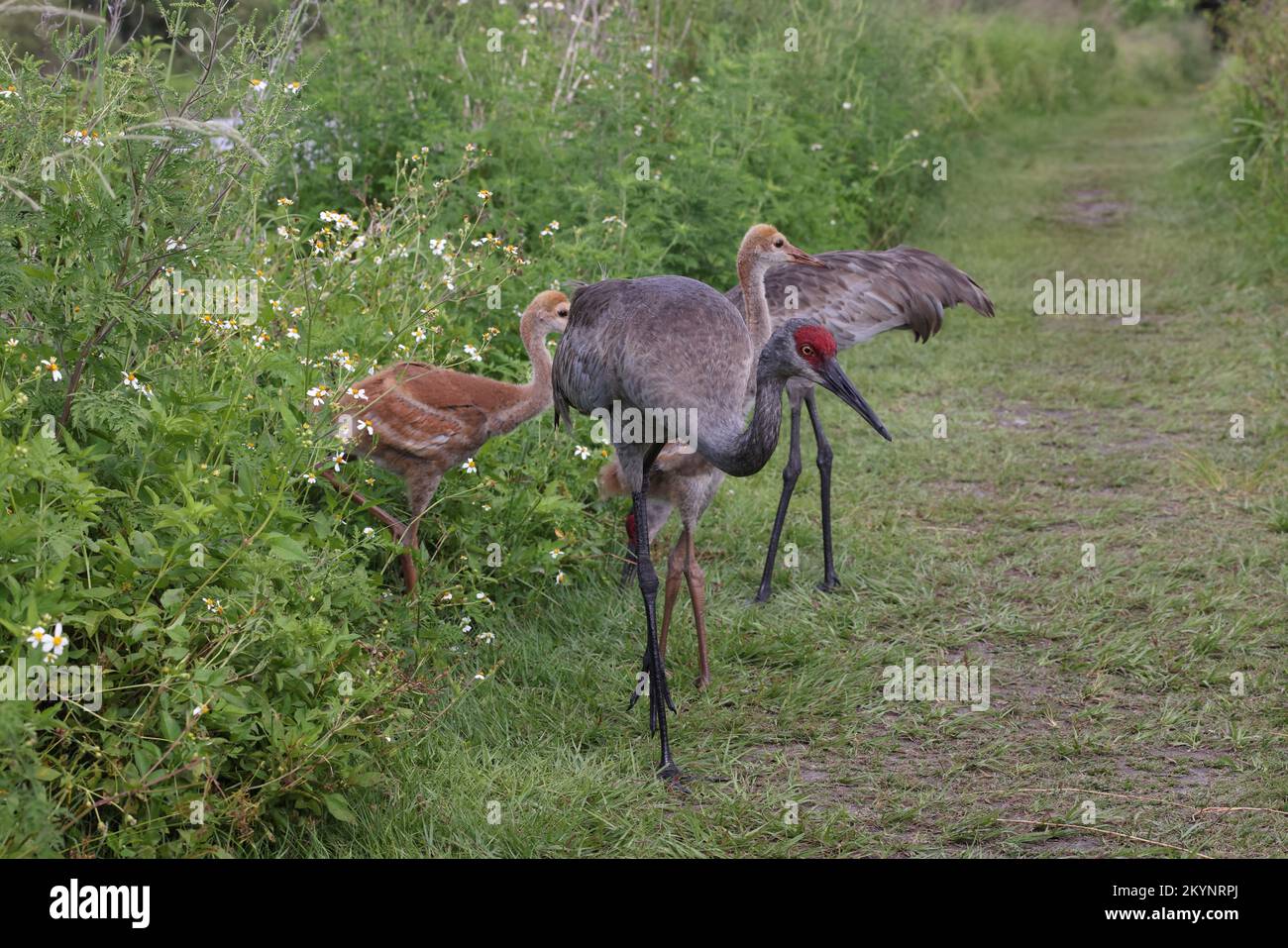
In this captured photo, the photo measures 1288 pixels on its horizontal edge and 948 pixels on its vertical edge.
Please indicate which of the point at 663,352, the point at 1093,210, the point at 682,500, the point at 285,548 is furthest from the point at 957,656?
the point at 1093,210

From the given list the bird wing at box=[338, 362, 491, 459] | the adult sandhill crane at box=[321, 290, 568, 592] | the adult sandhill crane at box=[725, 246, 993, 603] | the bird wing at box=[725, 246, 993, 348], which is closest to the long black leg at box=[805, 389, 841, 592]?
the adult sandhill crane at box=[725, 246, 993, 603]

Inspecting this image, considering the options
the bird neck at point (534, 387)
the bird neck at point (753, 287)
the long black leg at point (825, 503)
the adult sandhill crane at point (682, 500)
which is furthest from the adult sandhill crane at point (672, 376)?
the long black leg at point (825, 503)

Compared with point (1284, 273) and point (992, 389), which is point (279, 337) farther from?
point (1284, 273)

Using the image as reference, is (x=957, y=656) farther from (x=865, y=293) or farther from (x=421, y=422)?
(x=421, y=422)

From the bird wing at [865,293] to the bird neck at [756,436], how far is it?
1.94 meters

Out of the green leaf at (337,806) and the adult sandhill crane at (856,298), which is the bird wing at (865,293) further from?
the green leaf at (337,806)

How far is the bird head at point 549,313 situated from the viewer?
5711 mm

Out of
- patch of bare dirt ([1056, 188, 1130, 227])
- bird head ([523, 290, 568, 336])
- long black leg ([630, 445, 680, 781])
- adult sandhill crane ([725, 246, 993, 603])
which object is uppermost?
patch of bare dirt ([1056, 188, 1130, 227])

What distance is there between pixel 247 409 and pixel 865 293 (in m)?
3.12

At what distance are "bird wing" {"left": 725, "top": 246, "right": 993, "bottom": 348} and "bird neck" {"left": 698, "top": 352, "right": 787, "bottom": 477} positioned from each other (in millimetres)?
1944

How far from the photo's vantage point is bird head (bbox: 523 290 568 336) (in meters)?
5.71

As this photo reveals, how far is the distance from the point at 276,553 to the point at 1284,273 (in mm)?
8792

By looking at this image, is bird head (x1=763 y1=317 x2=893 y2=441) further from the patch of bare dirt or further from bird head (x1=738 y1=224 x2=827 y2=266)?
the patch of bare dirt

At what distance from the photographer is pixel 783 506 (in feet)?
19.9
